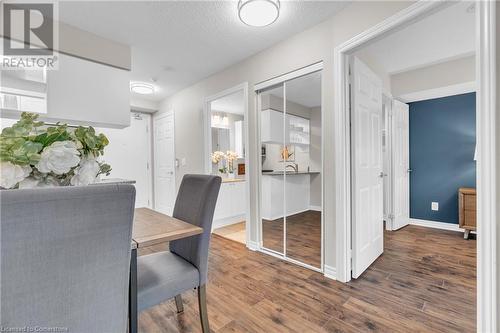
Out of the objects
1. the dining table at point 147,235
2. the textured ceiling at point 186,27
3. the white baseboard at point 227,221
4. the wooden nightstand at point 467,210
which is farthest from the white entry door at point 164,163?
the wooden nightstand at point 467,210

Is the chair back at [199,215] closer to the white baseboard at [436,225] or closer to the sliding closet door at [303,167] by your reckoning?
the sliding closet door at [303,167]

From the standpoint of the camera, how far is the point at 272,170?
292 centimetres

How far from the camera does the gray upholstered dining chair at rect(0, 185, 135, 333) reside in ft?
1.97

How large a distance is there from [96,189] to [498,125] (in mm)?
1809

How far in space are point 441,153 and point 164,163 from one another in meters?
5.02

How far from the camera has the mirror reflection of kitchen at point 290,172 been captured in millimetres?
2621

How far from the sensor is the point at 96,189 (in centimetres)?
70

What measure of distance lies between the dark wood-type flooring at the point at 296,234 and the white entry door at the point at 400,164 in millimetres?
1561

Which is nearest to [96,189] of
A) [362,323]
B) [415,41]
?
[362,323]

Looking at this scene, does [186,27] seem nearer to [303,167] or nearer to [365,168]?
[303,167]

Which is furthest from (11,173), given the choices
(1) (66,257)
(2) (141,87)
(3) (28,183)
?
(2) (141,87)

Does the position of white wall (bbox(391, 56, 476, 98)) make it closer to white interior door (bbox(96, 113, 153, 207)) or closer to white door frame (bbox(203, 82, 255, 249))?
white door frame (bbox(203, 82, 255, 249))

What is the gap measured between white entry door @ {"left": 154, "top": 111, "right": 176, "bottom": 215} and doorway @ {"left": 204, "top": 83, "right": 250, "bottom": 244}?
2.72 feet

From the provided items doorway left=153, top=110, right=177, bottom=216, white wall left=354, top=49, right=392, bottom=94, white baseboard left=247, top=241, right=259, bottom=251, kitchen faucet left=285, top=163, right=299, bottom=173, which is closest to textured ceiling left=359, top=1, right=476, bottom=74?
white wall left=354, top=49, right=392, bottom=94
